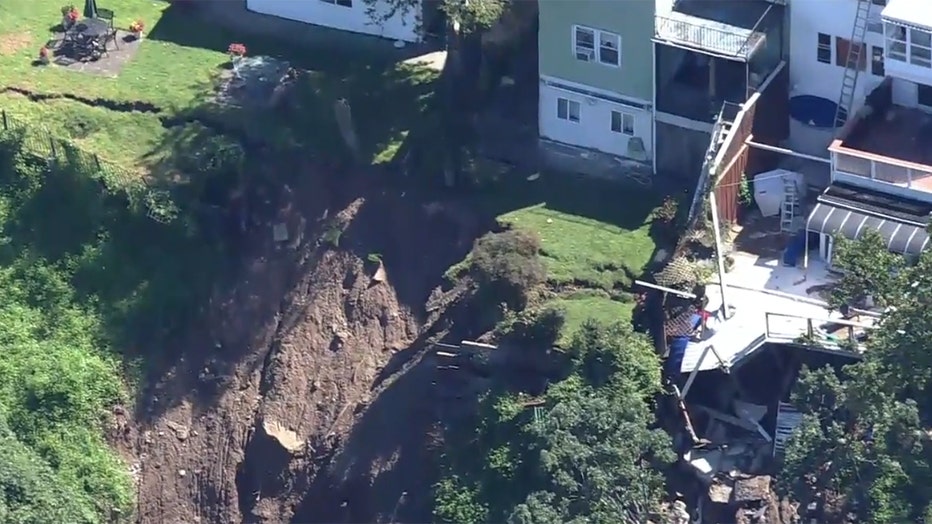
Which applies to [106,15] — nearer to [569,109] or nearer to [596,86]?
[569,109]

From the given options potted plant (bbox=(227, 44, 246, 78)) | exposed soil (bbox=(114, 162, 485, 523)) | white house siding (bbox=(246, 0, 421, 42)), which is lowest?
exposed soil (bbox=(114, 162, 485, 523))

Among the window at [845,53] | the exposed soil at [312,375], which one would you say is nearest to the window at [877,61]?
the window at [845,53]

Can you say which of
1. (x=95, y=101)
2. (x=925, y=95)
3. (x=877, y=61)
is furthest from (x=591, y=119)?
(x=95, y=101)

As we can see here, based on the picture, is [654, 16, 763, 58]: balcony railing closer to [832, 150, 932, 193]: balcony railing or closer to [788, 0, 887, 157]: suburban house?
[788, 0, 887, 157]: suburban house

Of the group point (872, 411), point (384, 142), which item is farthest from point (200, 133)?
point (872, 411)


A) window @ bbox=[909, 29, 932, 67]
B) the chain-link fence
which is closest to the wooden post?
window @ bbox=[909, 29, 932, 67]
